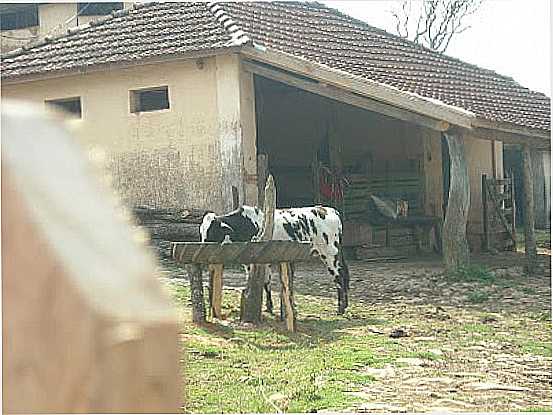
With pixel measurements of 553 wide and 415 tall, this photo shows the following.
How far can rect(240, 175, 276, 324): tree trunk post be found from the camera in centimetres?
920

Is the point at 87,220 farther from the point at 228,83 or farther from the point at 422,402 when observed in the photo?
the point at 228,83

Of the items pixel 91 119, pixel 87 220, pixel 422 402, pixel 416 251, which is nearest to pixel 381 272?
pixel 416 251

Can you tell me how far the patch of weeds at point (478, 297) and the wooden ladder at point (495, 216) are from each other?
6.96 m

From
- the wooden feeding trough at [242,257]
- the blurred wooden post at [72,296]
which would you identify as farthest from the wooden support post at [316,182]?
the blurred wooden post at [72,296]

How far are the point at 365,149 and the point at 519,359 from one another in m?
12.2

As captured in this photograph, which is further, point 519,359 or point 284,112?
point 284,112

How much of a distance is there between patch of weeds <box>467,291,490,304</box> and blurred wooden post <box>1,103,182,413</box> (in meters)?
10.7

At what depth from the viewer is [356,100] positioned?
44.2ft

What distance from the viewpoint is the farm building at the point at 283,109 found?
13.9 metres

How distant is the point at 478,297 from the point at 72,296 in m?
10.9

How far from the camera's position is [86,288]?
0.71 m

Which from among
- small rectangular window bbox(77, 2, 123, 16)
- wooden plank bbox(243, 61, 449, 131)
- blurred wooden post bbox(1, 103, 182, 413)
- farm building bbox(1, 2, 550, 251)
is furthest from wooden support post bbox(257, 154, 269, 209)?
small rectangular window bbox(77, 2, 123, 16)

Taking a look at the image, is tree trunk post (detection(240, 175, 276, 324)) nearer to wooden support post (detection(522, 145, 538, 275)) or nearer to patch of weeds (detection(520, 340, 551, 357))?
patch of weeds (detection(520, 340, 551, 357))

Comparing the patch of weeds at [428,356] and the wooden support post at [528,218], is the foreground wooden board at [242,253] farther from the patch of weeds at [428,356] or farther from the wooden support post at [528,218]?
the wooden support post at [528,218]
